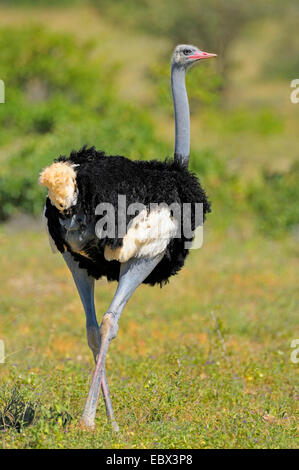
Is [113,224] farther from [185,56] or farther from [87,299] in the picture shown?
[185,56]

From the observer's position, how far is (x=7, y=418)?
3992 mm

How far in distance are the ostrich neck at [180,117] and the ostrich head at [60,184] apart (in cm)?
79

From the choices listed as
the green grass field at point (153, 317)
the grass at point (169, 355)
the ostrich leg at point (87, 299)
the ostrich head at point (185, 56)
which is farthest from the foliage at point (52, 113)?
the ostrich leg at point (87, 299)

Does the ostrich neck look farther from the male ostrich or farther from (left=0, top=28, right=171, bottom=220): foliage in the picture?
(left=0, top=28, right=171, bottom=220): foliage

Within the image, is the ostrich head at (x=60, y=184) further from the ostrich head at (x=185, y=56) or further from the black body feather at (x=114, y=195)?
the ostrich head at (x=185, y=56)

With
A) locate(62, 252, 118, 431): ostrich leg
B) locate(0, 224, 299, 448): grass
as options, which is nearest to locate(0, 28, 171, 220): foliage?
locate(0, 224, 299, 448): grass

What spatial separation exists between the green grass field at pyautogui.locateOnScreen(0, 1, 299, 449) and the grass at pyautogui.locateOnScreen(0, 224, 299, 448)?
1 centimetres

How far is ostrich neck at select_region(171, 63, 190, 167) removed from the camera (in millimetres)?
4418

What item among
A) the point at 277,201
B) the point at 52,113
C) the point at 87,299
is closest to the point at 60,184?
the point at 87,299

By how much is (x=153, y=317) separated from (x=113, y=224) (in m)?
3.53

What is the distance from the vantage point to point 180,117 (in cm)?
449

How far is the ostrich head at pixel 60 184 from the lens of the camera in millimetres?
3684

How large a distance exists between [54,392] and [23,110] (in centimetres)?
1145

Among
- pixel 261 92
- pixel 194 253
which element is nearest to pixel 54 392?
pixel 194 253
